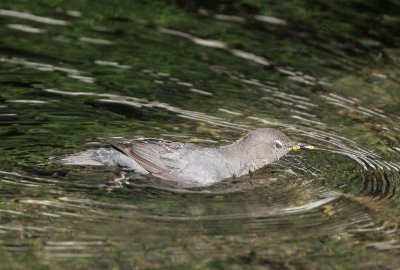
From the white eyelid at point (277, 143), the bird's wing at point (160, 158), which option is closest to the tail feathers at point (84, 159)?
the bird's wing at point (160, 158)

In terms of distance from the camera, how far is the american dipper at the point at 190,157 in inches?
396

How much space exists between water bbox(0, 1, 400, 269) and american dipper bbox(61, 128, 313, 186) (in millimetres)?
153

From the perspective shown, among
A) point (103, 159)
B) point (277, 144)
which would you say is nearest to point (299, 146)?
point (277, 144)

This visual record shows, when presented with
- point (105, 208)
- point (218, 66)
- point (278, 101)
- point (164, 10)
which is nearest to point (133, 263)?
point (105, 208)

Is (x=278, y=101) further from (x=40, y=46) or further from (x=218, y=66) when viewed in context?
(x=40, y=46)

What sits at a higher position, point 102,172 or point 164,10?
point 164,10

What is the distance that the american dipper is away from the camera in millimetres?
10062

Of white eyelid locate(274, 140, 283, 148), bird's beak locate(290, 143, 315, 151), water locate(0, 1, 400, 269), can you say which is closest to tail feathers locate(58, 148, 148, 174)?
water locate(0, 1, 400, 269)

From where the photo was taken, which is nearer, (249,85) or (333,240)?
(333,240)

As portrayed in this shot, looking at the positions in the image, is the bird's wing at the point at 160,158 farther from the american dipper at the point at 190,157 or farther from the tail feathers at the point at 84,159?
the tail feathers at the point at 84,159

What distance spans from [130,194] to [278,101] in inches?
134

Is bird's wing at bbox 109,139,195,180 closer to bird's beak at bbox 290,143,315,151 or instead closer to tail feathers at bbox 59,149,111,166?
tail feathers at bbox 59,149,111,166

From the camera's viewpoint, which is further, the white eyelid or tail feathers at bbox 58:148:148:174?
the white eyelid

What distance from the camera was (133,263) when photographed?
7848mm
